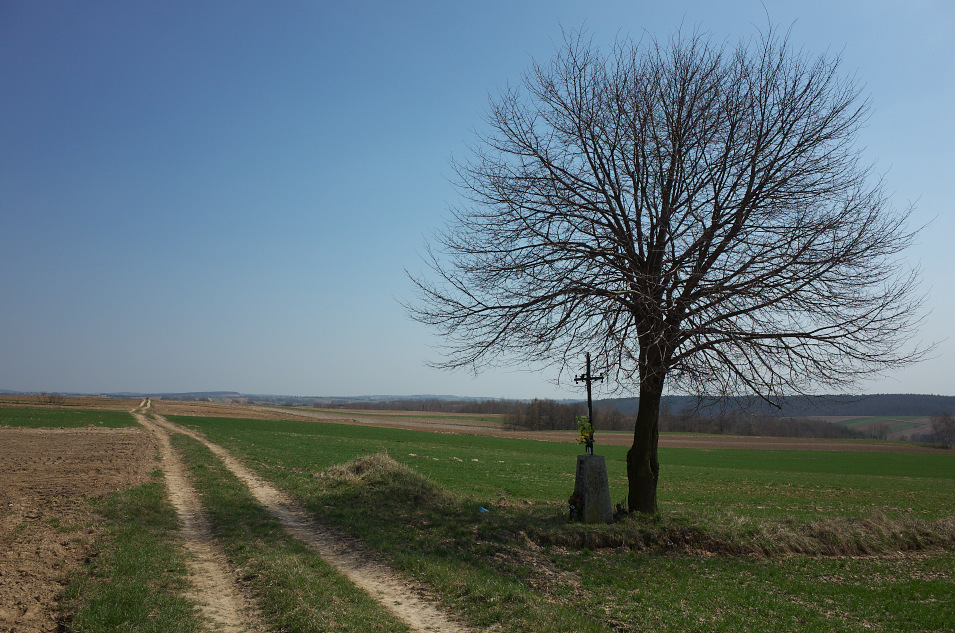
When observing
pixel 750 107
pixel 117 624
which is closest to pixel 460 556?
pixel 117 624

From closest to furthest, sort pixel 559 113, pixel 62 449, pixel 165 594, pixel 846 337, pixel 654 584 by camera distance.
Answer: pixel 165 594, pixel 654 584, pixel 846 337, pixel 559 113, pixel 62 449

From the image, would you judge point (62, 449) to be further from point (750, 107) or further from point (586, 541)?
point (750, 107)

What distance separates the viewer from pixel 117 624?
19.0 feet

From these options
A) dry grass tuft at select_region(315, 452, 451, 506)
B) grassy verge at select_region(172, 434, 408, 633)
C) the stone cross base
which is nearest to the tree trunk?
the stone cross base

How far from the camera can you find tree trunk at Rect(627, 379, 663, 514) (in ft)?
37.8

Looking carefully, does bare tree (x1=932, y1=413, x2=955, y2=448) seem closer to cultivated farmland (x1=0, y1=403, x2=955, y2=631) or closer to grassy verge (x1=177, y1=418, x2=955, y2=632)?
cultivated farmland (x1=0, y1=403, x2=955, y2=631)

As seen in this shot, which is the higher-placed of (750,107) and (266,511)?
(750,107)

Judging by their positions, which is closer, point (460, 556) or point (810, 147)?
point (460, 556)

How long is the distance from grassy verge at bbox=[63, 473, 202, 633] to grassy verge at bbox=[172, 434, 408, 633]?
0.81m

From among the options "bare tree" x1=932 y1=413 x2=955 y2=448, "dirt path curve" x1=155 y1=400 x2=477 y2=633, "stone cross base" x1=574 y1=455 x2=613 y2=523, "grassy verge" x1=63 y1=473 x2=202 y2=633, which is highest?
"stone cross base" x1=574 y1=455 x2=613 y2=523

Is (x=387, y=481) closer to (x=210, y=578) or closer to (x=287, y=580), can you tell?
(x=210, y=578)

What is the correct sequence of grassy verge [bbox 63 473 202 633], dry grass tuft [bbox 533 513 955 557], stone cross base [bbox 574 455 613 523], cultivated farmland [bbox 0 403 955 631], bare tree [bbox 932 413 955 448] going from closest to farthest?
grassy verge [bbox 63 473 202 633], cultivated farmland [bbox 0 403 955 631], dry grass tuft [bbox 533 513 955 557], stone cross base [bbox 574 455 613 523], bare tree [bbox 932 413 955 448]

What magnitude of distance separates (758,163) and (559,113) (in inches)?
166

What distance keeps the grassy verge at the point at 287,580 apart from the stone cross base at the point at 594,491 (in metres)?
5.33
